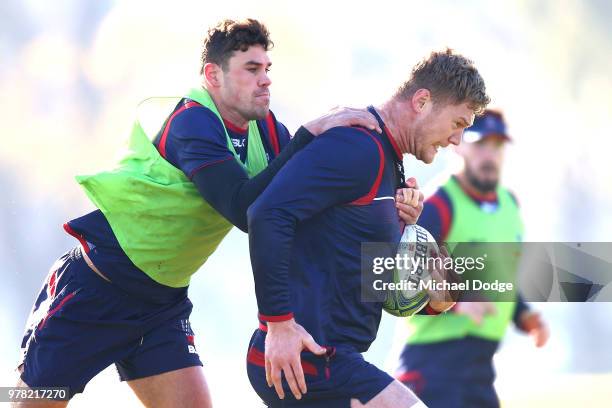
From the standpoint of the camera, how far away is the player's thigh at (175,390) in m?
4.65

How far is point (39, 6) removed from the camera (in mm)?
8055

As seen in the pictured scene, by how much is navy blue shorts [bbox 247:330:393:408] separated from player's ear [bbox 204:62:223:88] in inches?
60.6

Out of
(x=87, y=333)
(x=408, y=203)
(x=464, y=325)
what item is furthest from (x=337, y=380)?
(x=464, y=325)

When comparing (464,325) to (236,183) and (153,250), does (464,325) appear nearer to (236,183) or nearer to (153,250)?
(153,250)

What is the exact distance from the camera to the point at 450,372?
16.8 feet

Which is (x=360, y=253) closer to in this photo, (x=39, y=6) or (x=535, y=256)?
(x=535, y=256)

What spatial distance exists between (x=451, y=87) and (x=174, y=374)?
1.89 meters

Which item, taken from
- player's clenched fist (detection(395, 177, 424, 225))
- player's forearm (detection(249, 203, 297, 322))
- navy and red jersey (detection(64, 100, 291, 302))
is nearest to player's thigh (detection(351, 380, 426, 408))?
player's forearm (detection(249, 203, 297, 322))

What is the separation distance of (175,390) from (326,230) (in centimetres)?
154

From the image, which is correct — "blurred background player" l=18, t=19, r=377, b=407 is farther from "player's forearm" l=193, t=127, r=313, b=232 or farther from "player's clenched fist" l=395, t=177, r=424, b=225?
"player's clenched fist" l=395, t=177, r=424, b=225

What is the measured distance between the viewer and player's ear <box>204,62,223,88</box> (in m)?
4.50

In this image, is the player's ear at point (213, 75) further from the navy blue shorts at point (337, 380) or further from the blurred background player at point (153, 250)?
the navy blue shorts at point (337, 380)

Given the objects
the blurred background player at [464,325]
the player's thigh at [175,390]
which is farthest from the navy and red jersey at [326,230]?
the blurred background player at [464,325]

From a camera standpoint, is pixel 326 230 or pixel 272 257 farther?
pixel 326 230
